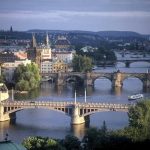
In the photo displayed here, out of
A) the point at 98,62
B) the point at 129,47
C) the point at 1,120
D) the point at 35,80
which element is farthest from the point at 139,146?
the point at 129,47

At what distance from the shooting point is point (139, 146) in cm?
859

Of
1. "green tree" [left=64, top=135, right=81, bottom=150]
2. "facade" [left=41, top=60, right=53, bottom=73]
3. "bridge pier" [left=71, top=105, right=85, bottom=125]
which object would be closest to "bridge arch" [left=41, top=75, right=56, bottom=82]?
"facade" [left=41, top=60, right=53, bottom=73]

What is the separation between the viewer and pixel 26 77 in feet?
61.7

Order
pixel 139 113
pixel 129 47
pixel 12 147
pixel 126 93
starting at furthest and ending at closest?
pixel 129 47 < pixel 126 93 < pixel 139 113 < pixel 12 147

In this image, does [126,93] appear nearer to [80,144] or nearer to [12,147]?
[80,144]

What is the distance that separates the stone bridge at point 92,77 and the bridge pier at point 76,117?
7460 millimetres

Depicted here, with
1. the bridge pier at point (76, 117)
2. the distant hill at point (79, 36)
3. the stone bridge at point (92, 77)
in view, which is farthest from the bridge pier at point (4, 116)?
the distant hill at point (79, 36)

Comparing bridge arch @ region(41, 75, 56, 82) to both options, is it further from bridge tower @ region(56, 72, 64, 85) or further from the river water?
the river water

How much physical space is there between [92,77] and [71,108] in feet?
25.9

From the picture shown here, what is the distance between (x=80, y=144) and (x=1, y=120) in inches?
162

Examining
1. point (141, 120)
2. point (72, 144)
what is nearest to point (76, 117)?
point (141, 120)

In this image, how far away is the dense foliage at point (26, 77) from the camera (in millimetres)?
17873

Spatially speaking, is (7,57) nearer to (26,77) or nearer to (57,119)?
(26,77)

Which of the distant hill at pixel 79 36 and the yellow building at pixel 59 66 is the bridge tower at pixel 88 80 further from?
the distant hill at pixel 79 36
